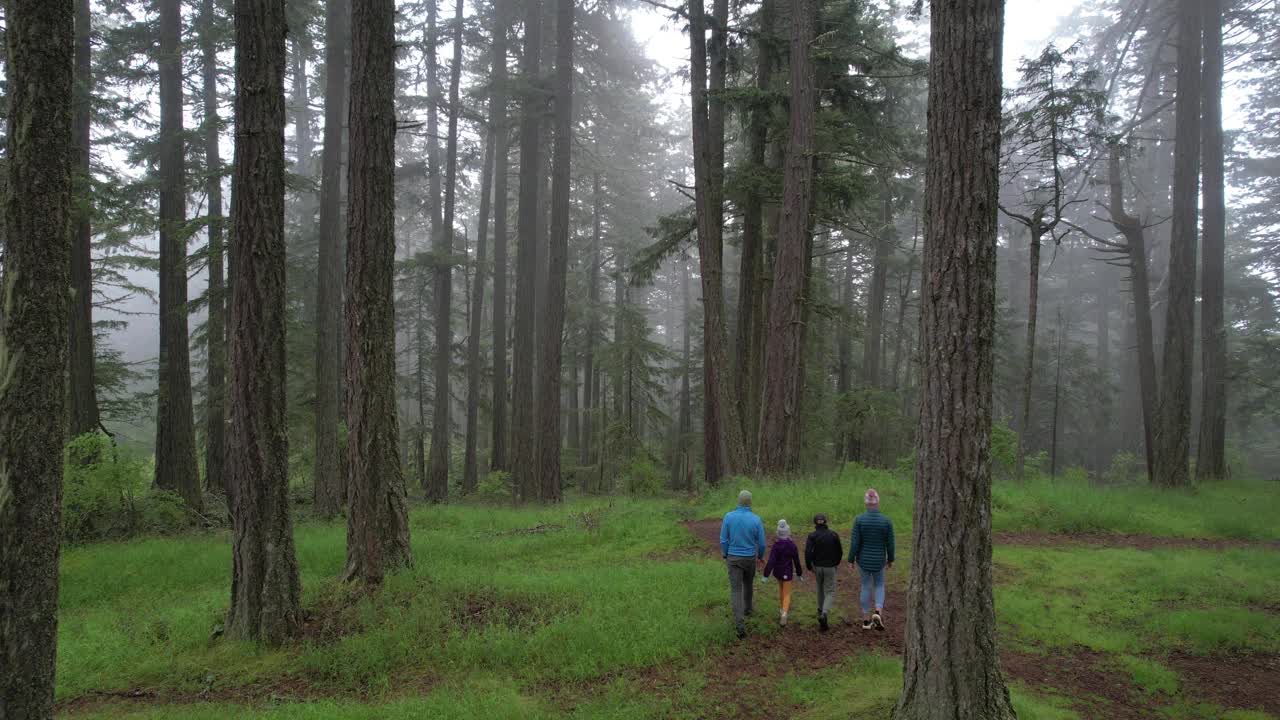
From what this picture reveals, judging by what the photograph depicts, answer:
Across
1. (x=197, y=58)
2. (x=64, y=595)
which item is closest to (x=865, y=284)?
(x=197, y=58)

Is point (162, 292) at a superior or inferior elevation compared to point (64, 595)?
superior

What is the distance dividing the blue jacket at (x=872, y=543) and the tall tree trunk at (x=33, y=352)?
714 cm

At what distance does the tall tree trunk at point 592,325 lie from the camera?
27859 mm

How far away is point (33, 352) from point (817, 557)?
23.9 ft

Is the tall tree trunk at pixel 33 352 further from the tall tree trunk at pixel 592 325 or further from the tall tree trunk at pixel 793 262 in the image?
the tall tree trunk at pixel 592 325

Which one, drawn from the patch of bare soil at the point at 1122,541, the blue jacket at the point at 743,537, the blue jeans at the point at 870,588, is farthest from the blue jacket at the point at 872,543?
the patch of bare soil at the point at 1122,541

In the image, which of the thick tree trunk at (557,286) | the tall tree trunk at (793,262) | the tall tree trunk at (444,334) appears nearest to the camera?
the tall tree trunk at (793,262)

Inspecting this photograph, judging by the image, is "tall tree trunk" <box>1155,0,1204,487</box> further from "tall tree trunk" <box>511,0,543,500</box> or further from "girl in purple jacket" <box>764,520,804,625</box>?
"tall tree trunk" <box>511,0,543,500</box>

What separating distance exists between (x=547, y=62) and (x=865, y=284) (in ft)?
60.0

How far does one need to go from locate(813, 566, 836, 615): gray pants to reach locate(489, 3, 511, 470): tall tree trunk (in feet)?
52.8

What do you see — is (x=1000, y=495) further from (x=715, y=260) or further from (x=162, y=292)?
(x=162, y=292)

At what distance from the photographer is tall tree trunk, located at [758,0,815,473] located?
1422 centimetres

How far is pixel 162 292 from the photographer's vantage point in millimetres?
15898

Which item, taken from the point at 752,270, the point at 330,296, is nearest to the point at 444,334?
the point at 330,296
